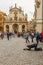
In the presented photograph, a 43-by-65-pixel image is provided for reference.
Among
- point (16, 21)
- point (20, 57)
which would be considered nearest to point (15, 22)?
point (16, 21)

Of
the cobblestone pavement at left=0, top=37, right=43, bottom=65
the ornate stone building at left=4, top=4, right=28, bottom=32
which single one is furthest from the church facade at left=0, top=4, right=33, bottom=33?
the cobblestone pavement at left=0, top=37, right=43, bottom=65

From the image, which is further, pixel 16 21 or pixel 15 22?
pixel 16 21

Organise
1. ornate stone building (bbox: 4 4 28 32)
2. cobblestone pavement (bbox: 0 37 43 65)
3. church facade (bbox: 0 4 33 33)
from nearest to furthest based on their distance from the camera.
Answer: cobblestone pavement (bbox: 0 37 43 65), ornate stone building (bbox: 4 4 28 32), church facade (bbox: 0 4 33 33)

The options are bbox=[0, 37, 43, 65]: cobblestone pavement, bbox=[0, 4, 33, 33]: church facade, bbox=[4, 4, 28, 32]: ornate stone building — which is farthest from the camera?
bbox=[0, 4, 33, 33]: church facade

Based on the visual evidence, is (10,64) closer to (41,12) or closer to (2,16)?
(41,12)

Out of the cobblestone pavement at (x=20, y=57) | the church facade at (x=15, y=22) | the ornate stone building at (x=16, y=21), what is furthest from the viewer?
the church facade at (x=15, y=22)

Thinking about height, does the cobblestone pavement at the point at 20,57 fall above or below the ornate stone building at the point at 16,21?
above

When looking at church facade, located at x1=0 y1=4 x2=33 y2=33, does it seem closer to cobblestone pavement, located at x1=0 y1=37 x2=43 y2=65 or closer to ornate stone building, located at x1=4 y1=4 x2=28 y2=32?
ornate stone building, located at x1=4 y1=4 x2=28 y2=32

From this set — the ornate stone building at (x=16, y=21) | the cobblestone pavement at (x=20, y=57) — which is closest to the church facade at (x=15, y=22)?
the ornate stone building at (x=16, y=21)

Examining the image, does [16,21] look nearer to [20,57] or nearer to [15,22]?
[15,22]

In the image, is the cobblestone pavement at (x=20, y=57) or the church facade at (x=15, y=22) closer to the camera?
the cobblestone pavement at (x=20, y=57)

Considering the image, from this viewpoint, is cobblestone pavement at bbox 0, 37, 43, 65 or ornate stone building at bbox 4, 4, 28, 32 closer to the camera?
cobblestone pavement at bbox 0, 37, 43, 65

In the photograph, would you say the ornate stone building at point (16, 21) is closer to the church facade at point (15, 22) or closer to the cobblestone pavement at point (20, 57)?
the church facade at point (15, 22)

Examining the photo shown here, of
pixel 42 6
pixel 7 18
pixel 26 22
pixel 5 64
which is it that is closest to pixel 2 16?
pixel 7 18
